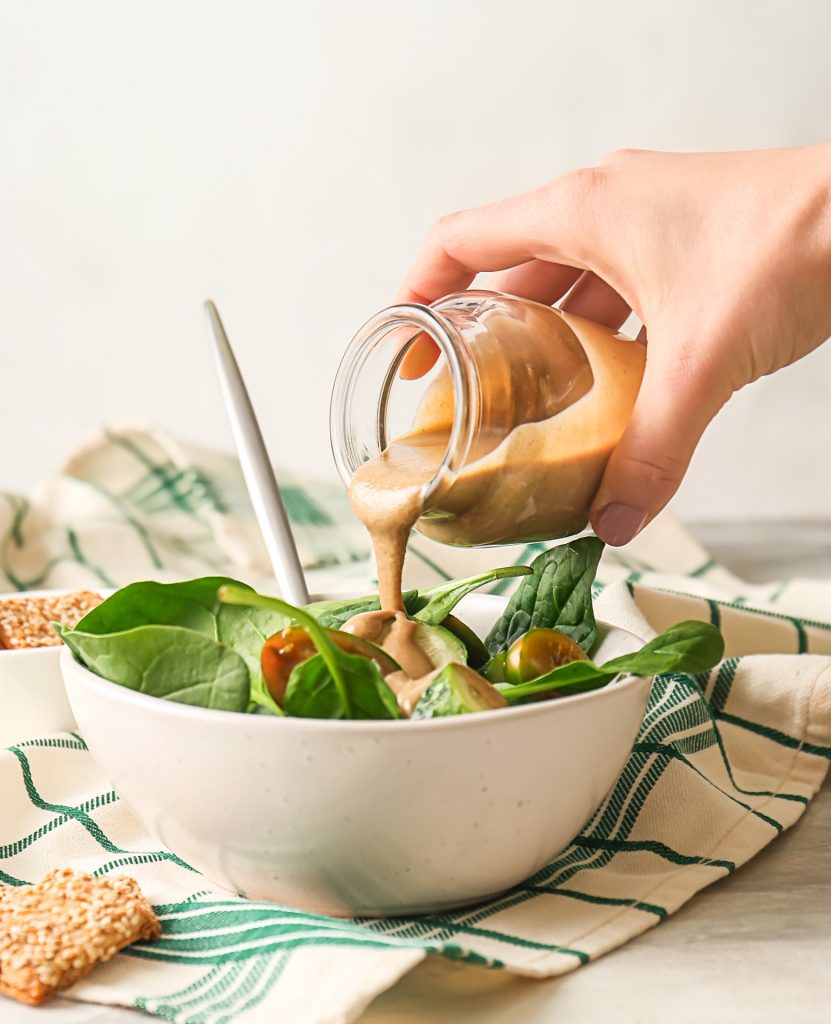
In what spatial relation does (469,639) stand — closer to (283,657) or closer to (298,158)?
(283,657)

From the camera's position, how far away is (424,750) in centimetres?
60

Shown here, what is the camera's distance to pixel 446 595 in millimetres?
848

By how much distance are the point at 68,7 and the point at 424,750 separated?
6.89ft

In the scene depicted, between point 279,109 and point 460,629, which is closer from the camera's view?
point 460,629

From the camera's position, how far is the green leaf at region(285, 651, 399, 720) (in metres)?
0.64

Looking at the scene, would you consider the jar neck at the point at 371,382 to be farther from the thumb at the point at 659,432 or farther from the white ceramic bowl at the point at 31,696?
Result: the white ceramic bowl at the point at 31,696

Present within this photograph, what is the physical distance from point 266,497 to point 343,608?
16cm

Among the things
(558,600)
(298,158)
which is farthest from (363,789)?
(298,158)

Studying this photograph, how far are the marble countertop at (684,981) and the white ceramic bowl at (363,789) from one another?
0.06 m

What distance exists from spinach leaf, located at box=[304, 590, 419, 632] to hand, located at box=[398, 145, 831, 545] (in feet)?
0.48

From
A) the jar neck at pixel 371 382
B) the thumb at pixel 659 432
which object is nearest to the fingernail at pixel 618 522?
the thumb at pixel 659 432

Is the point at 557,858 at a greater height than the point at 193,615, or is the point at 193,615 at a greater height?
the point at 193,615

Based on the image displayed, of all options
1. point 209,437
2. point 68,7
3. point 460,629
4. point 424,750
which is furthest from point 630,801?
point 68,7

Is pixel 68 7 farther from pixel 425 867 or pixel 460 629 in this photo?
pixel 425 867
